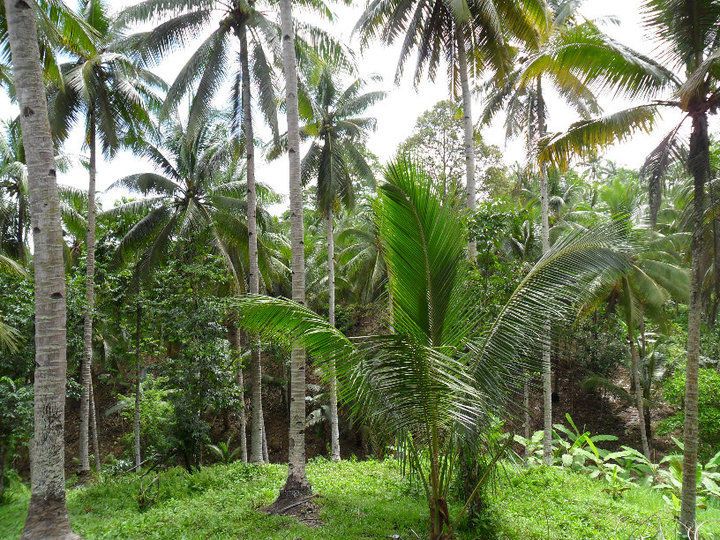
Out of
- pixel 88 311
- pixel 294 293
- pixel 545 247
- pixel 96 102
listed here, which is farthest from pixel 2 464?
pixel 545 247

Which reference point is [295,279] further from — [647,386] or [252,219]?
[647,386]

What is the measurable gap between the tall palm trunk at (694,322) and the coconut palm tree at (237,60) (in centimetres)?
834

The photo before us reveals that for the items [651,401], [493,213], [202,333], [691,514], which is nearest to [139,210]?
[202,333]

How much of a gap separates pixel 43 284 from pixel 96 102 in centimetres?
1025

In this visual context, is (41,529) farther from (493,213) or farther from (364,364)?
(493,213)

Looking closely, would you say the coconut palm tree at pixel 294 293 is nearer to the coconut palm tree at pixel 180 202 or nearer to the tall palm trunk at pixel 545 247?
the tall palm trunk at pixel 545 247

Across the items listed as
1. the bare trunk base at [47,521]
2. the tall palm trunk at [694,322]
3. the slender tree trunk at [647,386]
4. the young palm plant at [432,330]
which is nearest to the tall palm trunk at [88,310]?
the bare trunk base at [47,521]

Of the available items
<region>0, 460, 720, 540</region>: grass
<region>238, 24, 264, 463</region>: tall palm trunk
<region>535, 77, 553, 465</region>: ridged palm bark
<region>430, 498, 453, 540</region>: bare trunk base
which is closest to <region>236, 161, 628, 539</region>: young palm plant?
<region>430, 498, 453, 540</region>: bare trunk base

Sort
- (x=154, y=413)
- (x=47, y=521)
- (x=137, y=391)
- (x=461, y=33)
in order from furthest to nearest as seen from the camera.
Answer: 1. (x=154, y=413)
2. (x=137, y=391)
3. (x=461, y=33)
4. (x=47, y=521)

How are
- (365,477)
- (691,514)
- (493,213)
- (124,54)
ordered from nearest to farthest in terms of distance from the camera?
(691,514) → (493,213) → (365,477) → (124,54)

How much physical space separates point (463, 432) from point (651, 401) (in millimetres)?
17396

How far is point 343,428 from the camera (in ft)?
71.3

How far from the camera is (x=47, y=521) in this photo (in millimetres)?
4785

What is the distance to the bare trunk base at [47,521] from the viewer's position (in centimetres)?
472
